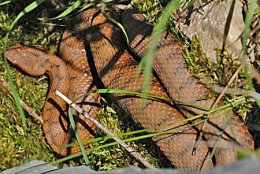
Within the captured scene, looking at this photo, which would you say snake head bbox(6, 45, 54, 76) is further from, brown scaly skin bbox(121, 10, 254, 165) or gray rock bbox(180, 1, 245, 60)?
gray rock bbox(180, 1, 245, 60)

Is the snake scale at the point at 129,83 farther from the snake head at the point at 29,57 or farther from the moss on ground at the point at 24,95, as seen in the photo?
the moss on ground at the point at 24,95

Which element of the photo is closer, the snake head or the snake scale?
the snake scale

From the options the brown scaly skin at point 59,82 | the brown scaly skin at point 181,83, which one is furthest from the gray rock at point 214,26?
the brown scaly skin at point 59,82

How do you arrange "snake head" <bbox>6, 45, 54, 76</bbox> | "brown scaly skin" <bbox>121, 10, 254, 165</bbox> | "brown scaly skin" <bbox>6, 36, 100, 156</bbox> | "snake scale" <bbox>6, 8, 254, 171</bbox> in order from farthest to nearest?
1. "snake head" <bbox>6, 45, 54, 76</bbox>
2. "brown scaly skin" <bbox>6, 36, 100, 156</bbox>
3. "snake scale" <bbox>6, 8, 254, 171</bbox>
4. "brown scaly skin" <bbox>121, 10, 254, 165</bbox>

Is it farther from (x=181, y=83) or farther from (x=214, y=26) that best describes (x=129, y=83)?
(x=214, y=26)

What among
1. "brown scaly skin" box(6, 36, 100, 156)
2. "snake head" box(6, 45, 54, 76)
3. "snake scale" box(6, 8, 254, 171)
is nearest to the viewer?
"snake scale" box(6, 8, 254, 171)

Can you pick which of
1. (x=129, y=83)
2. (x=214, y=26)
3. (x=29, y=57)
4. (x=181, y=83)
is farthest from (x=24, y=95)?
(x=214, y=26)

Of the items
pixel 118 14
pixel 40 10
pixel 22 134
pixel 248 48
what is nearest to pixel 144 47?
pixel 118 14

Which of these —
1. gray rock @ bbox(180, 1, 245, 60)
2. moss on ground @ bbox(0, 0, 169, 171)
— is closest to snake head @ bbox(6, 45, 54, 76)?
moss on ground @ bbox(0, 0, 169, 171)
